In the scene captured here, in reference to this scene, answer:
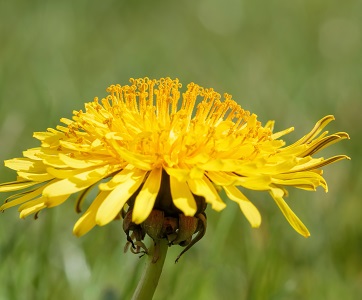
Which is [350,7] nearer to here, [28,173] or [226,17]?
[226,17]

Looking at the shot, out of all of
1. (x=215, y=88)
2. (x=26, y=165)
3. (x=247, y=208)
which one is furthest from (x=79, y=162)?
(x=215, y=88)

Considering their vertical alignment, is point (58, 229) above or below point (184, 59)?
below

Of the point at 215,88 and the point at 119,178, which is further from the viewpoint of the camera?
the point at 215,88

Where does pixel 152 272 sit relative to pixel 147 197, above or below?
below

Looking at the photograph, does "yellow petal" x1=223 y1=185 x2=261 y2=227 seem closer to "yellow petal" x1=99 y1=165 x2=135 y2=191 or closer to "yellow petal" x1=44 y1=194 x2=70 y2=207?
"yellow petal" x1=99 y1=165 x2=135 y2=191

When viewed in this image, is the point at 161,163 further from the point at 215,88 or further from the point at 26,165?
the point at 215,88

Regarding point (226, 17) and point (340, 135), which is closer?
point (340, 135)

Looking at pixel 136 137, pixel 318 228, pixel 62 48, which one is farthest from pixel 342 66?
pixel 136 137
